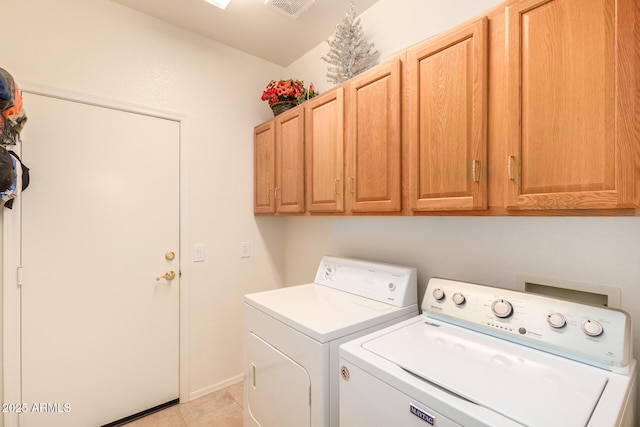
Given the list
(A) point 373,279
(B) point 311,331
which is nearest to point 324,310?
(B) point 311,331

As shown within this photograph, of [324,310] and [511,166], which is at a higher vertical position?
[511,166]

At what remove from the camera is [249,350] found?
1657 mm

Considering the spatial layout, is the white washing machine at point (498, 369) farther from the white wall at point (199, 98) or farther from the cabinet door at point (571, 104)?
the white wall at point (199, 98)

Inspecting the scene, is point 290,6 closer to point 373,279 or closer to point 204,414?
point 373,279

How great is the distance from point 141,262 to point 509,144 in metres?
2.25

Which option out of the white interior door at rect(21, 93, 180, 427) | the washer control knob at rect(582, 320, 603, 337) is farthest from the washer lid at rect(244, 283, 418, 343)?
the white interior door at rect(21, 93, 180, 427)

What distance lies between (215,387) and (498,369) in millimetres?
2188

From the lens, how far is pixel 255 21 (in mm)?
2070

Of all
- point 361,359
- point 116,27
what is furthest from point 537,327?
point 116,27

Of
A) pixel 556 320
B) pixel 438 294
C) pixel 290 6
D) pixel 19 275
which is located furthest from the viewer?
pixel 290 6

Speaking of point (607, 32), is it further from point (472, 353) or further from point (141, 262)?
point (141, 262)

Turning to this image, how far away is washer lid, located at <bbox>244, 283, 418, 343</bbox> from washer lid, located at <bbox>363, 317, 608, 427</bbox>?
6.6 inches

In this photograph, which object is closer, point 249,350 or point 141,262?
point 249,350

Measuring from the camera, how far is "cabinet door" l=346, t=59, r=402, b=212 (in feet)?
4.50
